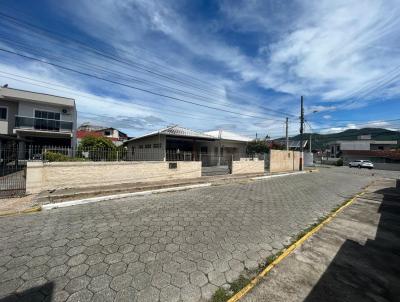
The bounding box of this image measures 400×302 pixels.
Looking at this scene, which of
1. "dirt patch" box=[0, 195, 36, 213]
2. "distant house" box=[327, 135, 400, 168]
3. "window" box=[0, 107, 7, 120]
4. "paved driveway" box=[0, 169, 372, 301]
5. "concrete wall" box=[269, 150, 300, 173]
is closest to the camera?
"paved driveway" box=[0, 169, 372, 301]

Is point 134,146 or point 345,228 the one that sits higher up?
point 134,146

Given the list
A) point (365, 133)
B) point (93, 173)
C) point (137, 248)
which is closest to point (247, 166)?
point (93, 173)

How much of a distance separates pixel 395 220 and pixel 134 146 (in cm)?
2545

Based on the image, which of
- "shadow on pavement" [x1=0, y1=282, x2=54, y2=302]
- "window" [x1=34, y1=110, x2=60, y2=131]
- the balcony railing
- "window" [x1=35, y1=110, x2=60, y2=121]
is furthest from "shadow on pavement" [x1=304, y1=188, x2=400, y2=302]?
"window" [x1=35, y1=110, x2=60, y2=121]

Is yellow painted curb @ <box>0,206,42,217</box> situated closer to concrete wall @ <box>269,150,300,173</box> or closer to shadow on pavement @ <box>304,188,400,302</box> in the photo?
shadow on pavement @ <box>304,188,400,302</box>

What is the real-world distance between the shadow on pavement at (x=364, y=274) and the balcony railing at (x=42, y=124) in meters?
22.7

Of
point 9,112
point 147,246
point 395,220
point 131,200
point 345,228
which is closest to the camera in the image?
point 147,246

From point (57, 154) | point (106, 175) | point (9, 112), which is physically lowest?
point (106, 175)

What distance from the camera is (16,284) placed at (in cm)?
257

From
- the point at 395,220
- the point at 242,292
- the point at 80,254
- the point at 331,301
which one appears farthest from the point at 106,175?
the point at 395,220

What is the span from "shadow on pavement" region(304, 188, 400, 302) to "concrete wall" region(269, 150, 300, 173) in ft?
46.0

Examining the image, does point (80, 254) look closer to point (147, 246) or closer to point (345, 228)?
point (147, 246)

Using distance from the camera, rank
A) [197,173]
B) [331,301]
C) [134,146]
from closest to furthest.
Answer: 1. [331,301]
2. [197,173]
3. [134,146]

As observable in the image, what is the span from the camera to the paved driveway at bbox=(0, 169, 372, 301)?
101 inches
